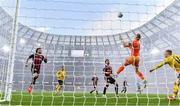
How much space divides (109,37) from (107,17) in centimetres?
728

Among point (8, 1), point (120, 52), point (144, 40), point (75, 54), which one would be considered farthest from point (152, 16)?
point (8, 1)

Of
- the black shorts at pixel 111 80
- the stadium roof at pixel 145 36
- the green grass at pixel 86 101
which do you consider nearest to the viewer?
the green grass at pixel 86 101

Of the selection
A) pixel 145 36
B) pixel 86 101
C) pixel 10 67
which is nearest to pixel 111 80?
pixel 86 101

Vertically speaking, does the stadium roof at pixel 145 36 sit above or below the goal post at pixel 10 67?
above

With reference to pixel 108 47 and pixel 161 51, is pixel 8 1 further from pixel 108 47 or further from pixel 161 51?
pixel 108 47

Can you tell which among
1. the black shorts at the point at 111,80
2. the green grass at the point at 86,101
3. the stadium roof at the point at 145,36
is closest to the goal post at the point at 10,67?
the green grass at the point at 86,101

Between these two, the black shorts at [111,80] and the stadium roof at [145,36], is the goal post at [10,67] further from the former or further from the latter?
the stadium roof at [145,36]

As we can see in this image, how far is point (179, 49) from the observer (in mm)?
43906

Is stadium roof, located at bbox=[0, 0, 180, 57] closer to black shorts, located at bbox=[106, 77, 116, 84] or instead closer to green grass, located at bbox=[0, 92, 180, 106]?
black shorts, located at bbox=[106, 77, 116, 84]

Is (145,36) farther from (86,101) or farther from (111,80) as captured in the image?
(86,101)

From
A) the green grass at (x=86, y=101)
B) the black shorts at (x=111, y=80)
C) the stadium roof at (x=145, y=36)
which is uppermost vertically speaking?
the stadium roof at (x=145, y=36)

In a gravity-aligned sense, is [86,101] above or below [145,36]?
below

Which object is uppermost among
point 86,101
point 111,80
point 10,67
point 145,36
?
point 145,36

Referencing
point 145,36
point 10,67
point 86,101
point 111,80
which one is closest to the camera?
point 10,67
